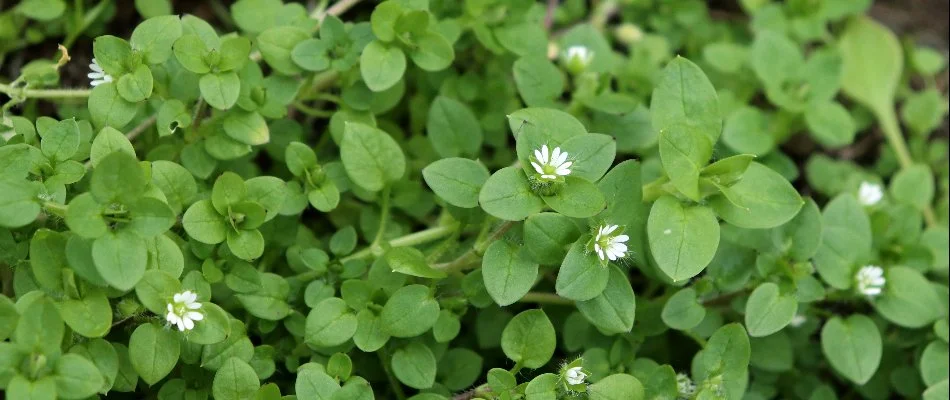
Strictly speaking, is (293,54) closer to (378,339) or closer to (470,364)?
(378,339)

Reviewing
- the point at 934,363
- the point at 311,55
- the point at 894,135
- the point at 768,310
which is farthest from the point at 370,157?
the point at 894,135

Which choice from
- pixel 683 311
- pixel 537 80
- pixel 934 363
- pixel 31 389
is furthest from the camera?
pixel 537 80

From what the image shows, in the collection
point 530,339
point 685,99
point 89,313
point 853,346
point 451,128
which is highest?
point 685,99

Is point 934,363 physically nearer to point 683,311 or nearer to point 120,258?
point 683,311

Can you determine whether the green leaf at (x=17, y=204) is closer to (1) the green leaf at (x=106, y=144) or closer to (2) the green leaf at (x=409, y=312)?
(1) the green leaf at (x=106, y=144)

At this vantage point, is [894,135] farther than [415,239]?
Yes

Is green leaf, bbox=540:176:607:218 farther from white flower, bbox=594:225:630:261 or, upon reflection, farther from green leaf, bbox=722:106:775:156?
green leaf, bbox=722:106:775:156

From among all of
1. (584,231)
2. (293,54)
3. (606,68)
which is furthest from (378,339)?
(606,68)

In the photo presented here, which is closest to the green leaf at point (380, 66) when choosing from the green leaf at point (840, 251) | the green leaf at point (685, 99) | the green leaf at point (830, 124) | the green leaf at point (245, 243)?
the green leaf at point (245, 243)
